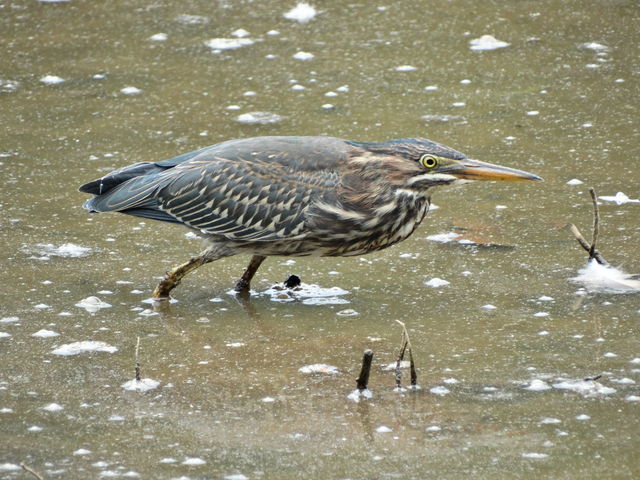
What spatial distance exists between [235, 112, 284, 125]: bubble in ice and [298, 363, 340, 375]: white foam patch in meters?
3.33

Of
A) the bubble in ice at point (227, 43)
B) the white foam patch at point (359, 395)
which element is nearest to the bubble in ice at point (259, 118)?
the bubble in ice at point (227, 43)

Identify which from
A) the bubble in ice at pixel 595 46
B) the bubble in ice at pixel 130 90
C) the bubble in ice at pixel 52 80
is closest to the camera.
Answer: the bubble in ice at pixel 130 90

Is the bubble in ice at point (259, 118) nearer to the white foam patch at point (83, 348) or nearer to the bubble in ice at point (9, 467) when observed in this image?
the white foam patch at point (83, 348)

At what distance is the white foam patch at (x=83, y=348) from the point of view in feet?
17.3

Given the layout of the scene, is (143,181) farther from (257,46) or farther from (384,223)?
(257,46)

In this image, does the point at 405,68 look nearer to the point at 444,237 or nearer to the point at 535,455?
the point at 444,237

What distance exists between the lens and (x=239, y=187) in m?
6.05

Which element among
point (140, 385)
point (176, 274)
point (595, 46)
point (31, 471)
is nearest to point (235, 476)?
point (31, 471)

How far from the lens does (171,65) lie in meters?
9.23

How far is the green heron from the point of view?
5.76 metres

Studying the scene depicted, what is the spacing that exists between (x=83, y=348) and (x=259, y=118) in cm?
332

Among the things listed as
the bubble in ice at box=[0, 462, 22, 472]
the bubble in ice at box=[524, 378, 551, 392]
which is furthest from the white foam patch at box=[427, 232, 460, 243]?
the bubble in ice at box=[0, 462, 22, 472]

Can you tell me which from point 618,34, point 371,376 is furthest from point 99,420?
point 618,34

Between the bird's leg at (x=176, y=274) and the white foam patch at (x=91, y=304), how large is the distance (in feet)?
0.94
